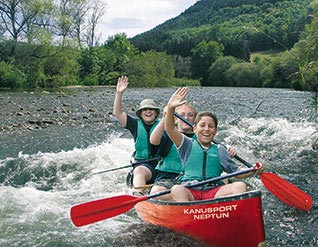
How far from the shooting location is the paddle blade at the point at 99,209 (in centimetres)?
406

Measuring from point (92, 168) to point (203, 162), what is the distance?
13.9ft

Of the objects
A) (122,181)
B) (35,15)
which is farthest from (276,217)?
(35,15)

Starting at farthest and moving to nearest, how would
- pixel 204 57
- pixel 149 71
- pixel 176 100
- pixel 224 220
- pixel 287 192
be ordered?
pixel 204 57 → pixel 149 71 → pixel 287 192 → pixel 176 100 → pixel 224 220

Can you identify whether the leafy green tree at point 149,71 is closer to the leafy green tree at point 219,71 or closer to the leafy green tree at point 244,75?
the leafy green tree at point 244,75

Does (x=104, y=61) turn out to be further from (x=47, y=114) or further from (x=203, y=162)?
(x=203, y=162)

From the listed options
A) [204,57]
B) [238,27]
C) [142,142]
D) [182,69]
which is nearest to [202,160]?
[142,142]

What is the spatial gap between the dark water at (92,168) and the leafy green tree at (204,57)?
172 ft

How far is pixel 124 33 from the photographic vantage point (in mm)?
50969

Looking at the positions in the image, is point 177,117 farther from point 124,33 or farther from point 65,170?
point 124,33

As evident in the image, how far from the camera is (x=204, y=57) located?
7069 cm

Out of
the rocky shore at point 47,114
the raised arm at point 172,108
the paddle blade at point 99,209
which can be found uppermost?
the raised arm at point 172,108

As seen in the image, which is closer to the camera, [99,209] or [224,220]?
[224,220]

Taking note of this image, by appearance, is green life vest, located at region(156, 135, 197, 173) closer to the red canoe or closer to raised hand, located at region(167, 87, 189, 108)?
the red canoe

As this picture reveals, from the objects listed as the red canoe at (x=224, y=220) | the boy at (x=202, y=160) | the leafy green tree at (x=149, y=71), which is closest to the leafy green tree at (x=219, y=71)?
the leafy green tree at (x=149, y=71)
